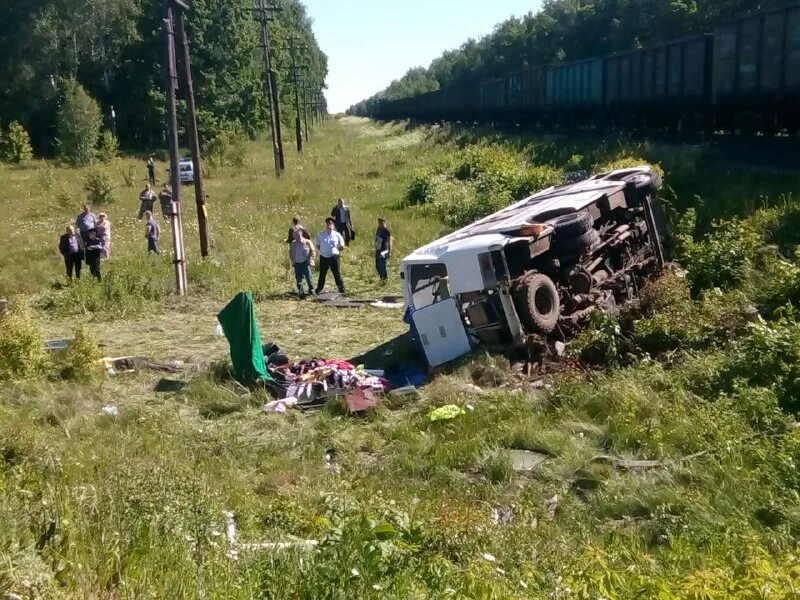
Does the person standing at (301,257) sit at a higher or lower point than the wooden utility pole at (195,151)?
lower

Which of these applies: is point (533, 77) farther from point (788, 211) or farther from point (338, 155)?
point (788, 211)

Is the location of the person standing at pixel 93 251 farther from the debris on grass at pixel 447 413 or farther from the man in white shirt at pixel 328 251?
the debris on grass at pixel 447 413

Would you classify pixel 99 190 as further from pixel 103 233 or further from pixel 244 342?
pixel 244 342

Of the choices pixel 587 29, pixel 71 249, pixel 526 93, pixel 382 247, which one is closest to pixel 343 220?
pixel 382 247

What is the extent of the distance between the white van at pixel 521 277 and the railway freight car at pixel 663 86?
510 inches

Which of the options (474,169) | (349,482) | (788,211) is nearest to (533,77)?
(474,169)

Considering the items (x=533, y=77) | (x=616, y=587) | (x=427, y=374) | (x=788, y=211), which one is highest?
(x=533, y=77)

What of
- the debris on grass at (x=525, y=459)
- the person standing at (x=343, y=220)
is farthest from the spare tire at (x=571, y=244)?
the person standing at (x=343, y=220)

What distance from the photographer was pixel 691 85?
23.0 metres

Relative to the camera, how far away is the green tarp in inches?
385

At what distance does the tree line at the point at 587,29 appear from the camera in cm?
5369

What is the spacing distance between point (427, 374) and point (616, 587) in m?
6.05

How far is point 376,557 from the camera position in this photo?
13.1ft

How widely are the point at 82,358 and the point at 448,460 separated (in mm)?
5354
